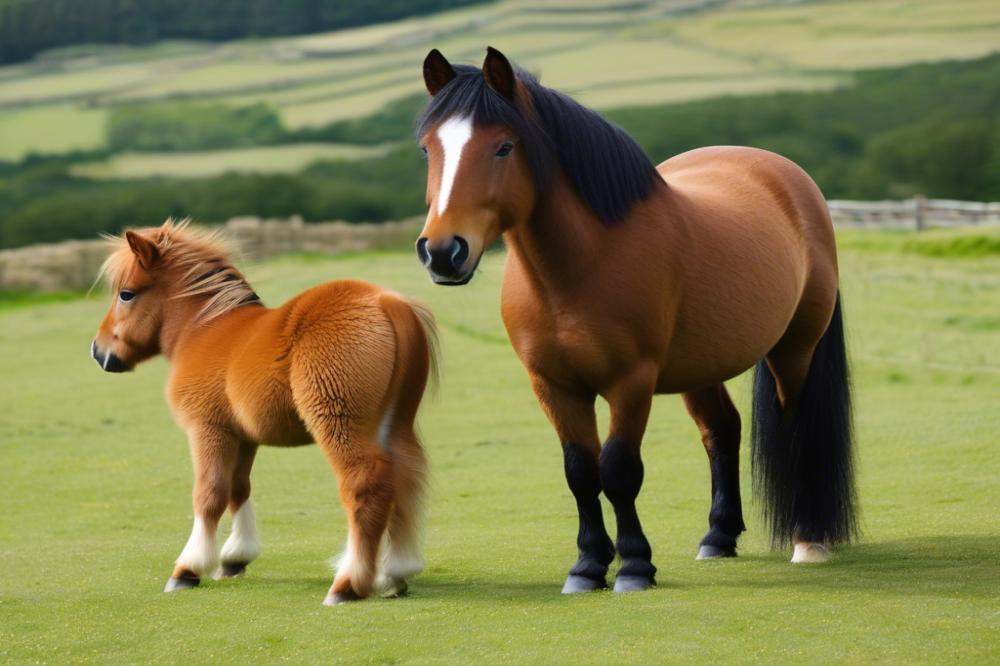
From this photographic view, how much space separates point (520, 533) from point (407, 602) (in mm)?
2263

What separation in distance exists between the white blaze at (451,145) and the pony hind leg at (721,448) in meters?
2.51

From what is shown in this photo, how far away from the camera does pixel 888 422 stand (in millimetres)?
11430

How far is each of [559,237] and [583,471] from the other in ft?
3.27

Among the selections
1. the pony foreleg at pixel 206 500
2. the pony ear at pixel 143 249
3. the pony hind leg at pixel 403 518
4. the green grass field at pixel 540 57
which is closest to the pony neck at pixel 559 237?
the pony hind leg at pixel 403 518

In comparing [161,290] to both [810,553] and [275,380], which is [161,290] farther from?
[810,553]

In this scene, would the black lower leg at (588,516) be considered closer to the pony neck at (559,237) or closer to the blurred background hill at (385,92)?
the pony neck at (559,237)

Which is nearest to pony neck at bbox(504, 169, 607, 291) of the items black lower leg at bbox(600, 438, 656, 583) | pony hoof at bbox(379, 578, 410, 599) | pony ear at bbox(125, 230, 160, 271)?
black lower leg at bbox(600, 438, 656, 583)

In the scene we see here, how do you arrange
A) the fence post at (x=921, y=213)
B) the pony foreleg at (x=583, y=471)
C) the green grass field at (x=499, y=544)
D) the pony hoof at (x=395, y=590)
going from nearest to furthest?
the green grass field at (x=499, y=544) < the pony foreleg at (x=583, y=471) < the pony hoof at (x=395, y=590) < the fence post at (x=921, y=213)

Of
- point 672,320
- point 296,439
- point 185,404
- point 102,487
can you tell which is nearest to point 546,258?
point 672,320

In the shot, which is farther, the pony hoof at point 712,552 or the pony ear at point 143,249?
the pony hoof at point 712,552

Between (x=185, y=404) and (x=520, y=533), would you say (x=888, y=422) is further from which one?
(x=185, y=404)

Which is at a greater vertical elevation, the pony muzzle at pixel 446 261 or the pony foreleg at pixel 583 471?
the pony muzzle at pixel 446 261

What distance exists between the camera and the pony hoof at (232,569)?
6.44 m

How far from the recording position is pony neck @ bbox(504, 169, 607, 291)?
5.43 m
